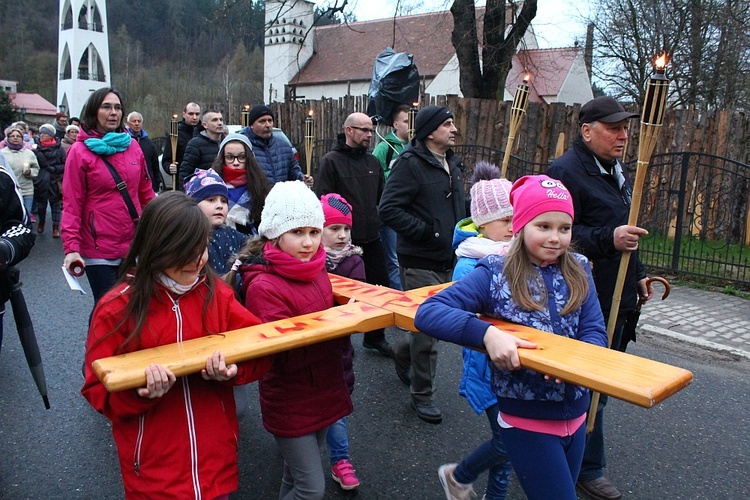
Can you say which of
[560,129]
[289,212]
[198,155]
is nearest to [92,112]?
[198,155]

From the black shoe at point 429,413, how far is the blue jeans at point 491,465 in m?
Result: 1.16

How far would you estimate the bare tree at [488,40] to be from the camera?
1286 centimetres

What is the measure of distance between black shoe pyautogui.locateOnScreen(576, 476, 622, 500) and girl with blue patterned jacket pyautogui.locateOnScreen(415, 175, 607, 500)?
1.05m

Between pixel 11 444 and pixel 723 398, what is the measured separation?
4.99m

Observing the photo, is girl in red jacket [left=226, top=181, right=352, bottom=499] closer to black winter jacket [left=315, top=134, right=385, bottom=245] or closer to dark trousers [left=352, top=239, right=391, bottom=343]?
black winter jacket [left=315, top=134, right=385, bottom=245]

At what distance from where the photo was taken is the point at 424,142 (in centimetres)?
434

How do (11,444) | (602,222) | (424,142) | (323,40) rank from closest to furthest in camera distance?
(602,222)
(11,444)
(424,142)
(323,40)

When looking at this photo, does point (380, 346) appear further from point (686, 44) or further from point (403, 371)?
point (686, 44)

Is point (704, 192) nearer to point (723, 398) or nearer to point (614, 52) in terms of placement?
point (723, 398)

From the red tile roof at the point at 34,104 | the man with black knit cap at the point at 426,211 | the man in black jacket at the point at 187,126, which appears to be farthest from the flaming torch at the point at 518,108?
the red tile roof at the point at 34,104

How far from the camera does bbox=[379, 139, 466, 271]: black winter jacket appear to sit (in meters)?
4.27

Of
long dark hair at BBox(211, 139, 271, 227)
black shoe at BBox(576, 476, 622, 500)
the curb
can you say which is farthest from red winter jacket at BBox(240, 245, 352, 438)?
the curb

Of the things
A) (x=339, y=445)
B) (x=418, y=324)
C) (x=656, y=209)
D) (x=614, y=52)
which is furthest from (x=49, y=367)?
(x=614, y=52)

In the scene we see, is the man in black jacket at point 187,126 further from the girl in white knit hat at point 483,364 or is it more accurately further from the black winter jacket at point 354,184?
the girl in white knit hat at point 483,364
